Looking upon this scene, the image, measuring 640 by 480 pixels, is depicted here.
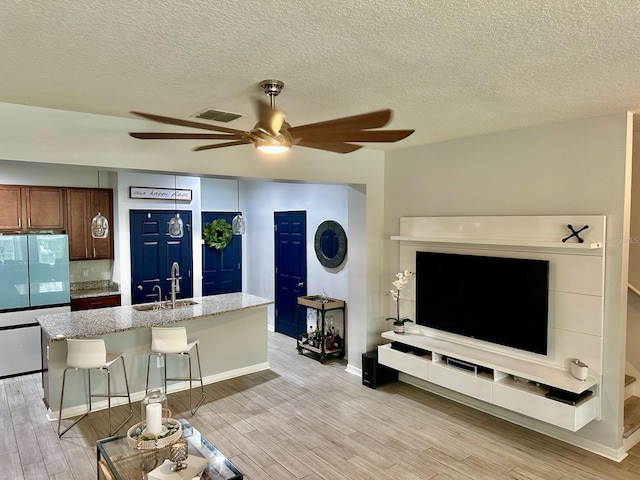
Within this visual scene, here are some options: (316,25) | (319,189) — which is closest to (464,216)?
(319,189)

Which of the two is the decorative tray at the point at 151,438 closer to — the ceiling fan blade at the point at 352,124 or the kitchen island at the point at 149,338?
the kitchen island at the point at 149,338

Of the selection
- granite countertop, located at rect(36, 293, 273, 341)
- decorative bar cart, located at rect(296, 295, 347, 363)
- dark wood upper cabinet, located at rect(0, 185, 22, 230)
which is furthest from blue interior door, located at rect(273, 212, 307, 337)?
dark wood upper cabinet, located at rect(0, 185, 22, 230)

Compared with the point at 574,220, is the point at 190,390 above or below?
below

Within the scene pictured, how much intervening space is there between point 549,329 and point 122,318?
4.03 m

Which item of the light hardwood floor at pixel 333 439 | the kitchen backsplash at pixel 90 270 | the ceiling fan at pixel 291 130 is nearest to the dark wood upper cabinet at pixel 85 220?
the kitchen backsplash at pixel 90 270

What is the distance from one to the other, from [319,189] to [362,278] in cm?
175

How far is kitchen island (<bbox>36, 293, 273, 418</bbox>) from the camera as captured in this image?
13.5ft

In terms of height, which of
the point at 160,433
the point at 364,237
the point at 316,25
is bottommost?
the point at 160,433

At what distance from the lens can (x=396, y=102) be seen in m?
2.97

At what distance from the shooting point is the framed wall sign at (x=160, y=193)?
6158 mm

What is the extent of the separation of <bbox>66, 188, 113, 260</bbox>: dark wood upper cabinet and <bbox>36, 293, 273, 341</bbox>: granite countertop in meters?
1.50

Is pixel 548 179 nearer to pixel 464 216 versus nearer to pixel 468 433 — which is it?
pixel 464 216

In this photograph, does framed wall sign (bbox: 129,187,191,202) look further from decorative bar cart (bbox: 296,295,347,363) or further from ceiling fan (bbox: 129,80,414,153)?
ceiling fan (bbox: 129,80,414,153)

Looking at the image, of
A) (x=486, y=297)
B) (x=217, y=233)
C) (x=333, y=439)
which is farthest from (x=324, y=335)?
(x=217, y=233)
